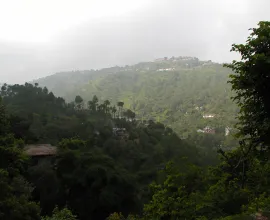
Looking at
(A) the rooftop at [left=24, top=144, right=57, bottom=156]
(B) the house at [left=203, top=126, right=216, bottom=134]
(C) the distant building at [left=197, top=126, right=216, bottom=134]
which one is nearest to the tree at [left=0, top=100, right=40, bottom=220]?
(A) the rooftop at [left=24, top=144, right=57, bottom=156]

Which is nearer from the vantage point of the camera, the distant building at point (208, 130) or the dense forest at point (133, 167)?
the dense forest at point (133, 167)

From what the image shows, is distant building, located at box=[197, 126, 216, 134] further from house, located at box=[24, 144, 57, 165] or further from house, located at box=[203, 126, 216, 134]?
house, located at box=[24, 144, 57, 165]

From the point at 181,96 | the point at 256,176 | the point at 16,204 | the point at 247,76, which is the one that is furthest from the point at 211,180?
the point at 181,96

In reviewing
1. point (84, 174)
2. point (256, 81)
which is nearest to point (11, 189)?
point (256, 81)

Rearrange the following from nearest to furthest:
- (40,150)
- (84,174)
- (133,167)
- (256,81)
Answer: (256,81) → (84,174) → (40,150) → (133,167)

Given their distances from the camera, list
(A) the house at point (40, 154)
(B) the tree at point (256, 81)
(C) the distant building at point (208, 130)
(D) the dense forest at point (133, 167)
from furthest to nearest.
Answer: (C) the distant building at point (208, 130) < (A) the house at point (40, 154) < (D) the dense forest at point (133, 167) < (B) the tree at point (256, 81)

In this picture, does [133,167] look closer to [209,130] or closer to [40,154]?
[40,154]

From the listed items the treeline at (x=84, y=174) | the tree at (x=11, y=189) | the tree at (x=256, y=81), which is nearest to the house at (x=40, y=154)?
the treeline at (x=84, y=174)

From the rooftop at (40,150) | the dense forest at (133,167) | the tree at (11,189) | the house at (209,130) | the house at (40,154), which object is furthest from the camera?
the house at (209,130)

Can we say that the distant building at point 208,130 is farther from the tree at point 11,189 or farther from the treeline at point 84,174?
the tree at point 11,189

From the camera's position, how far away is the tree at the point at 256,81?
29.3ft

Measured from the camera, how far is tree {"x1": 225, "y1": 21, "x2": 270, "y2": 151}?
8.92 metres

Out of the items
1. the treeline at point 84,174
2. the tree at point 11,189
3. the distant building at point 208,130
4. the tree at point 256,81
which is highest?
the tree at point 256,81

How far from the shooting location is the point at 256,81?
361 inches
